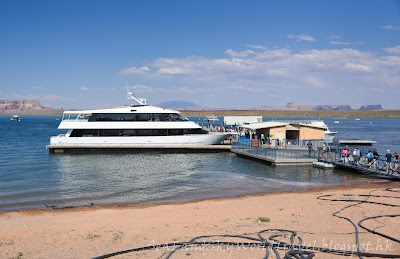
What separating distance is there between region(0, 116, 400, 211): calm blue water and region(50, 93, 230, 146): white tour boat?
412 cm

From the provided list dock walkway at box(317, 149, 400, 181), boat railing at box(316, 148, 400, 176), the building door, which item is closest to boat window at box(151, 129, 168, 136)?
the building door

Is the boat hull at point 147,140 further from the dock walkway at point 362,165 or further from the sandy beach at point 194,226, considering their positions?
the sandy beach at point 194,226

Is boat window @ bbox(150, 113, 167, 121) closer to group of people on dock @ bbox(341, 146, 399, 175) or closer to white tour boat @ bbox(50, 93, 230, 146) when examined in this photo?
white tour boat @ bbox(50, 93, 230, 146)

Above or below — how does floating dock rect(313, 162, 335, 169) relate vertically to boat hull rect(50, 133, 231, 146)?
below

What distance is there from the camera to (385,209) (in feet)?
42.2

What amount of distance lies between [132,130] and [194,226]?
96.7 feet

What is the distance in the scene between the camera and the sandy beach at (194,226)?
891 cm

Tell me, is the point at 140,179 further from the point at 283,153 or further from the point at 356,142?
the point at 356,142

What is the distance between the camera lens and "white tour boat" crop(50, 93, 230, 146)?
39.0 m

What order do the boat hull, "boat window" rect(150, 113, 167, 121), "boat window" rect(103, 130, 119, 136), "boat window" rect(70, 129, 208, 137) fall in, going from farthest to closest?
"boat window" rect(150, 113, 167, 121)
"boat window" rect(103, 130, 119, 136)
"boat window" rect(70, 129, 208, 137)
the boat hull

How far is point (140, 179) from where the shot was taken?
24219 millimetres

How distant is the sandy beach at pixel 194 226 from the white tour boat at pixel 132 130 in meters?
23.0

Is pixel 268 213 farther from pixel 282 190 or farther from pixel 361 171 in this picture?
pixel 361 171

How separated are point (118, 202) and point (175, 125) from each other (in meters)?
22.5
